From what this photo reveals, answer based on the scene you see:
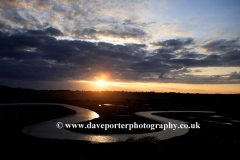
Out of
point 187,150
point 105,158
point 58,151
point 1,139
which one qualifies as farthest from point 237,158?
point 1,139

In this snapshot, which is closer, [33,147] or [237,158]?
[237,158]

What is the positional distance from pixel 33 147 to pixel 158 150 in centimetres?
955

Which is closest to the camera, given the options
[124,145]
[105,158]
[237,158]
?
[105,158]

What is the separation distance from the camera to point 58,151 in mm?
13461

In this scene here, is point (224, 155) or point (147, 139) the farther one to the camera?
point (147, 139)

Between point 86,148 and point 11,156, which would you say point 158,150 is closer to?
point 86,148

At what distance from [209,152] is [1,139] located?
17724mm

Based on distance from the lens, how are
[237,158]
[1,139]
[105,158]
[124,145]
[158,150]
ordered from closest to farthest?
1. [105,158]
2. [237,158]
3. [158,150]
4. [124,145]
5. [1,139]

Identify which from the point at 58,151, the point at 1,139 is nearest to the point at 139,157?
the point at 58,151

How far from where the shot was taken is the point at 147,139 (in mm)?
17547

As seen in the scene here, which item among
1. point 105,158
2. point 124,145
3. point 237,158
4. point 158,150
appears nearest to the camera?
point 105,158

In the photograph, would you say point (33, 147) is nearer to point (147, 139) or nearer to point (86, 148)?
point (86, 148)

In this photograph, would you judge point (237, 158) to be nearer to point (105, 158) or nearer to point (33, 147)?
point (105, 158)

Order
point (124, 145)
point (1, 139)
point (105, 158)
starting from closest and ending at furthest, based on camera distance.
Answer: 1. point (105, 158)
2. point (124, 145)
3. point (1, 139)
